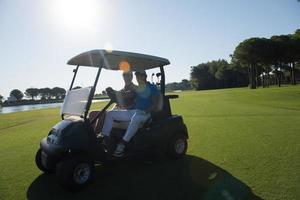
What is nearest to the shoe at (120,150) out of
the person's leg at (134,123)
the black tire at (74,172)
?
the person's leg at (134,123)

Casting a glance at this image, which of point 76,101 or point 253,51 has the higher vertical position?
point 253,51

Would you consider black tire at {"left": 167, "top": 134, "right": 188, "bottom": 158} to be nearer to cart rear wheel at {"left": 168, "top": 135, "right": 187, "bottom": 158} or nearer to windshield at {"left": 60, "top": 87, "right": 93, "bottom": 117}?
cart rear wheel at {"left": 168, "top": 135, "right": 187, "bottom": 158}

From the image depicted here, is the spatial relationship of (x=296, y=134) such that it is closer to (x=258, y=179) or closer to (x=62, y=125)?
(x=258, y=179)

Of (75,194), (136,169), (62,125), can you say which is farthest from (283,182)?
(62,125)

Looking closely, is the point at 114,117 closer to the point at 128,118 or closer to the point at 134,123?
the point at 128,118

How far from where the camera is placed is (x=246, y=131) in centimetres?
846

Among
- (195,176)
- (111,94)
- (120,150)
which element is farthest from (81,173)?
(195,176)

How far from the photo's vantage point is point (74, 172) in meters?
4.06

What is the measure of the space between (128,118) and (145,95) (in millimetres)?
590

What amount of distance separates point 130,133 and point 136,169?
2.66ft

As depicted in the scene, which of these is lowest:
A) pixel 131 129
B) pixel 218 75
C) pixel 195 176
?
pixel 195 176

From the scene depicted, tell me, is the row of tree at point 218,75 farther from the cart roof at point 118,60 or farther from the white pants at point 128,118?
the white pants at point 128,118

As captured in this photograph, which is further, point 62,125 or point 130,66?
point 130,66

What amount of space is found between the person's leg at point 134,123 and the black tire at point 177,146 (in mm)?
931
